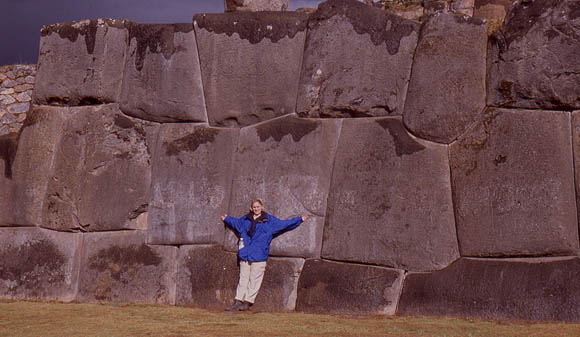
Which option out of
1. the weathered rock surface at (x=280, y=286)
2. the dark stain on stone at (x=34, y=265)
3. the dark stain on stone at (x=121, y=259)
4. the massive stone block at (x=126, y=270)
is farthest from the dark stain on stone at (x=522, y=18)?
the dark stain on stone at (x=34, y=265)

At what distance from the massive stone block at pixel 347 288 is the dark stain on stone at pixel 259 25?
7.17 feet

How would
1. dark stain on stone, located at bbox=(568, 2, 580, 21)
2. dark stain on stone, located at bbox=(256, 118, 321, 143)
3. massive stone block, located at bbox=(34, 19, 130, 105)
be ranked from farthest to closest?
massive stone block, located at bbox=(34, 19, 130, 105) → dark stain on stone, located at bbox=(256, 118, 321, 143) → dark stain on stone, located at bbox=(568, 2, 580, 21)

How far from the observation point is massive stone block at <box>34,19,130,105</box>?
7.93 metres

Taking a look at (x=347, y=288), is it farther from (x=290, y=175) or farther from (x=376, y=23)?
(x=376, y=23)

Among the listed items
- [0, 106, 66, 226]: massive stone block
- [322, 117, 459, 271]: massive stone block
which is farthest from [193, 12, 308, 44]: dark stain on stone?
[0, 106, 66, 226]: massive stone block

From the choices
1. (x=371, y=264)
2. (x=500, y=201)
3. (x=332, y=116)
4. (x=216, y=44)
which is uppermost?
(x=216, y=44)

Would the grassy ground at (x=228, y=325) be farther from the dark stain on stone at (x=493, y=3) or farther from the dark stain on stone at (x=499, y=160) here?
the dark stain on stone at (x=493, y=3)

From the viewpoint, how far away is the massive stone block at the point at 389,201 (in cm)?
652

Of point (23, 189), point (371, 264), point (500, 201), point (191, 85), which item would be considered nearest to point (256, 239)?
point (371, 264)

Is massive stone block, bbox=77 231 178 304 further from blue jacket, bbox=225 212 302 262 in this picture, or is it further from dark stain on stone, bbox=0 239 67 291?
blue jacket, bbox=225 212 302 262

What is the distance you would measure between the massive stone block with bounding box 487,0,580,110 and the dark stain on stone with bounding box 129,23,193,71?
3056mm

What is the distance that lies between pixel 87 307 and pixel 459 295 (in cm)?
341

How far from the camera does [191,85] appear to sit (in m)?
7.59

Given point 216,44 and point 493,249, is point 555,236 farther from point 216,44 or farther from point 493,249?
point 216,44
